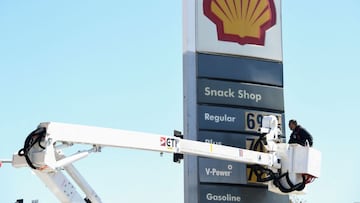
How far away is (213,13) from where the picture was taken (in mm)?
13758

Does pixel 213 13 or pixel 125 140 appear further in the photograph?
pixel 213 13

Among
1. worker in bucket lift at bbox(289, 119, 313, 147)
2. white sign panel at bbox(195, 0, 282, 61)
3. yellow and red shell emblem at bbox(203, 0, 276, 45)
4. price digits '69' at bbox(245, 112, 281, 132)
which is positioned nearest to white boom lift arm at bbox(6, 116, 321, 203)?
worker in bucket lift at bbox(289, 119, 313, 147)

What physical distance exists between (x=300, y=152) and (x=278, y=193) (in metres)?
1.13

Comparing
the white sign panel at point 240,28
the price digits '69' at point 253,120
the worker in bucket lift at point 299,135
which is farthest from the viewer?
the price digits '69' at point 253,120

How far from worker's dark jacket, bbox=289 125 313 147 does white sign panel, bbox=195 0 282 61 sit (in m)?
1.96

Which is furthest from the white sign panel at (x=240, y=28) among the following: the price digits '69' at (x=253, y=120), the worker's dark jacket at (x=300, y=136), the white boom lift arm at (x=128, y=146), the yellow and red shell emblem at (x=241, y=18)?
the worker's dark jacket at (x=300, y=136)

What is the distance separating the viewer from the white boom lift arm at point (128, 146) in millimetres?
8297

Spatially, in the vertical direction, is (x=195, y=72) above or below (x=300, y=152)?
above

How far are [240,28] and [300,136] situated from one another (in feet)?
8.68

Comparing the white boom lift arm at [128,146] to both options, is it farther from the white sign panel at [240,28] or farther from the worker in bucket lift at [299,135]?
the white sign panel at [240,28]

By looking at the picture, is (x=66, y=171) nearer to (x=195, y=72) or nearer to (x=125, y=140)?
(x=125, y=140)

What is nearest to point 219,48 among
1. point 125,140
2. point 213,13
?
point 213,13

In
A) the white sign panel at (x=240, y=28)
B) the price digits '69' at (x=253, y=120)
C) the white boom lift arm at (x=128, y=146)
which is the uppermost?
the white sign panel at (x=240, y=28)

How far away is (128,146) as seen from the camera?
945cm
